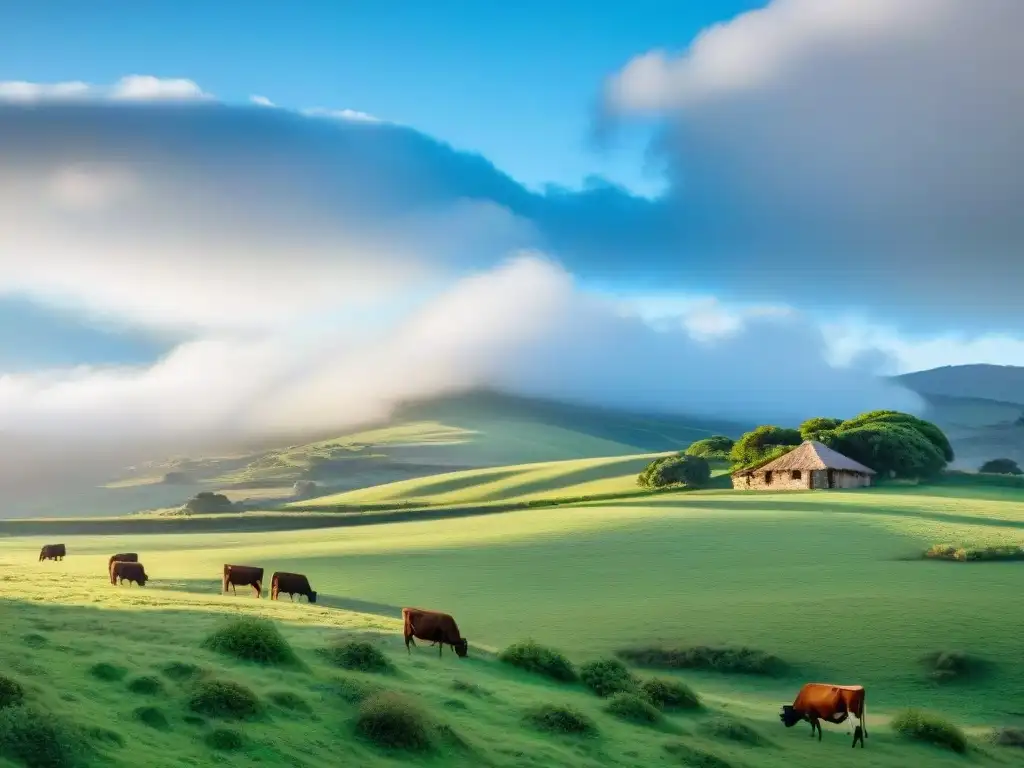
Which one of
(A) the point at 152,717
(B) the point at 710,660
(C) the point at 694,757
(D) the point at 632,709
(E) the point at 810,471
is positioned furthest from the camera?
(E) the point at 810,471

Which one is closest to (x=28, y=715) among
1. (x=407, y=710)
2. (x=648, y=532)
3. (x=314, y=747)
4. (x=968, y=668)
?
(x=314, y=747)

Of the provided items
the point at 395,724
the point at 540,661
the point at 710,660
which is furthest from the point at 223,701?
the point at 710,660

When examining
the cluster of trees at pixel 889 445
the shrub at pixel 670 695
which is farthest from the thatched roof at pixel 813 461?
the shrub at pixel 670 695

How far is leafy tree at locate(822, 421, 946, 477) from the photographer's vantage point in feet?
356

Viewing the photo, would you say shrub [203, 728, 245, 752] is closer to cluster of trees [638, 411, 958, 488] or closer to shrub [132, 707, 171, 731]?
shrub [132, 707, 171, 731]

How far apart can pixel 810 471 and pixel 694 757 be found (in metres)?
83.3

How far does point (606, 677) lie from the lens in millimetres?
28469

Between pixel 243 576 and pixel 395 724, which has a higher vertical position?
pixel 243 576

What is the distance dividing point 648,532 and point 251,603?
1342 inches

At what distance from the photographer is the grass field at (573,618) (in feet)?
67.0

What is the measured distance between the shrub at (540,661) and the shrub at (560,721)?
5.32 metres

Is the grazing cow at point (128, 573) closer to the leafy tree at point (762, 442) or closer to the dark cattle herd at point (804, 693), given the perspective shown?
the dark cattle herd at point (804, 693)

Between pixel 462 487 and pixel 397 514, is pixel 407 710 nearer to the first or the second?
pixel 397 514

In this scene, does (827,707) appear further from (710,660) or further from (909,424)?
(909,424)
